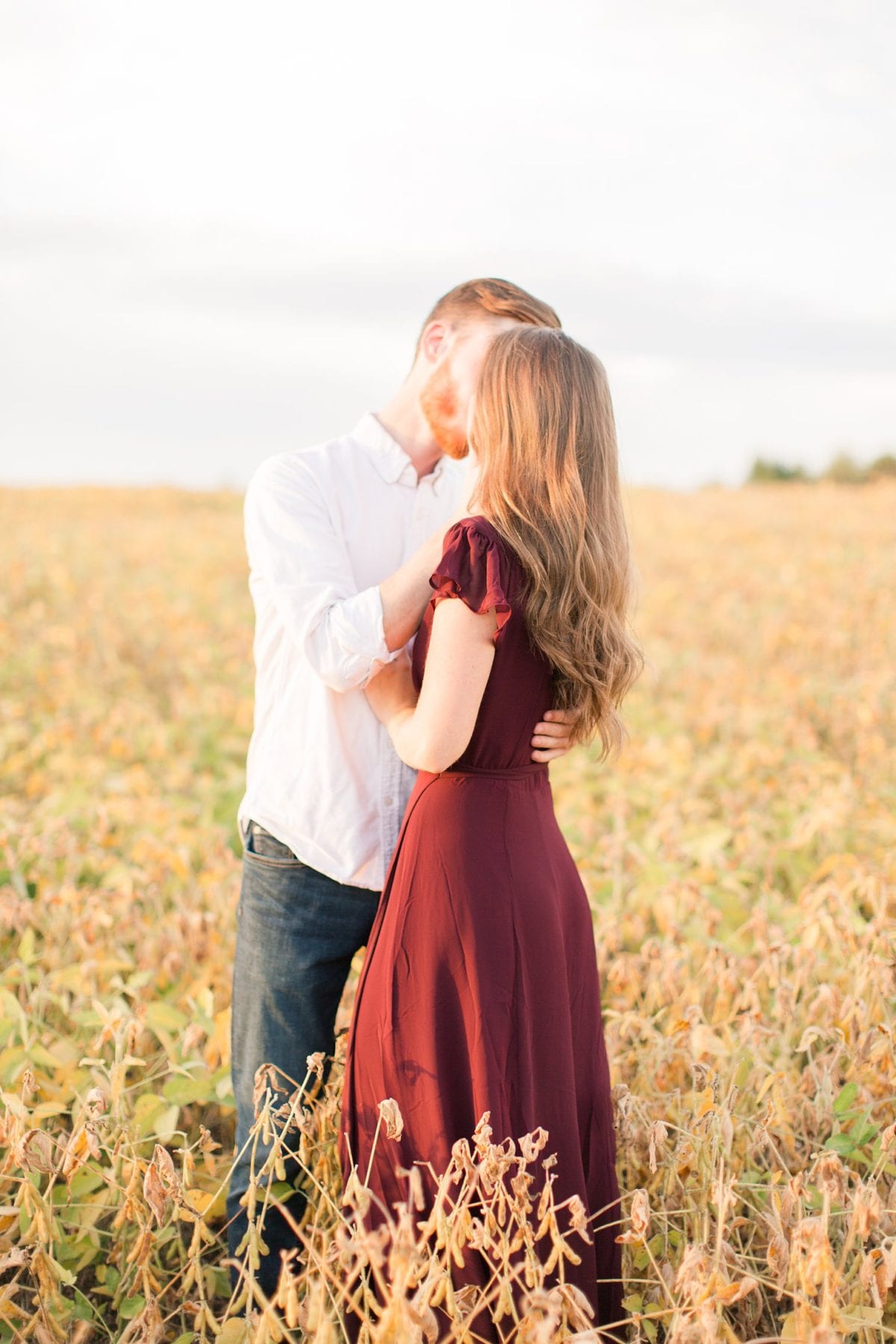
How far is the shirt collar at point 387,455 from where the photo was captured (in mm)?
2418

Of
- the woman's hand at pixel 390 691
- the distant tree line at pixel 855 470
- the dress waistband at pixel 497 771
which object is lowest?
the dress waistband at pixel 497 771

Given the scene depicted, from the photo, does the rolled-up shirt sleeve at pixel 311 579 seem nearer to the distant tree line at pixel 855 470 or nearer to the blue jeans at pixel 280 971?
the blue jeans at pixel 280 971

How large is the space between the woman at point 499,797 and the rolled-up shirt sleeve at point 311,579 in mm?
122

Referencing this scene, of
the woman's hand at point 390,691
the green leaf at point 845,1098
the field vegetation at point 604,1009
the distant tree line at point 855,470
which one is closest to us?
the field vegetation at point 604,1009

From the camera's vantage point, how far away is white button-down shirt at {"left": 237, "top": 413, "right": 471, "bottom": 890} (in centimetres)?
219

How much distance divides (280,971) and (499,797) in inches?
25.1

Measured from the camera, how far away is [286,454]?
2348mm

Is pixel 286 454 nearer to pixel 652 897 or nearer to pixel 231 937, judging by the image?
pixel 231 937

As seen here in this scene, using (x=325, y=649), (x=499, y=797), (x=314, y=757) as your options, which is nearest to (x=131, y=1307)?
(x=314, y=757)

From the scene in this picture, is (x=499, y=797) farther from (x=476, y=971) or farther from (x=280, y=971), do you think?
(x=280, y=971)

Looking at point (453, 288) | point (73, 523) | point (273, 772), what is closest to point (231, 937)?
point (273, 772)

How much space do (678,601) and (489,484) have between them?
24.2 ft

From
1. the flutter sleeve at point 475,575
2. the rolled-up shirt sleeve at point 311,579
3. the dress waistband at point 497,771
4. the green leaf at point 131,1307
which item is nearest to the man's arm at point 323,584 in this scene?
the rolled-up shirt sleeve at point 311,579

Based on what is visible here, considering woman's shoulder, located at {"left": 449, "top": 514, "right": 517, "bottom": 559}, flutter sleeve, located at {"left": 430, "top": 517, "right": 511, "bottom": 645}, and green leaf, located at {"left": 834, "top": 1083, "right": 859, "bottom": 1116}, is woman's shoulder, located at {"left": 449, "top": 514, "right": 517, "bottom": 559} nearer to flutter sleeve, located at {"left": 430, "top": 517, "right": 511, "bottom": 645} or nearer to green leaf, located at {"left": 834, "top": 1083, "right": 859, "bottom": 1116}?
flutter sleeve, located at {"left": 430, "top": 517, "right": 511, "bottom": 645}
